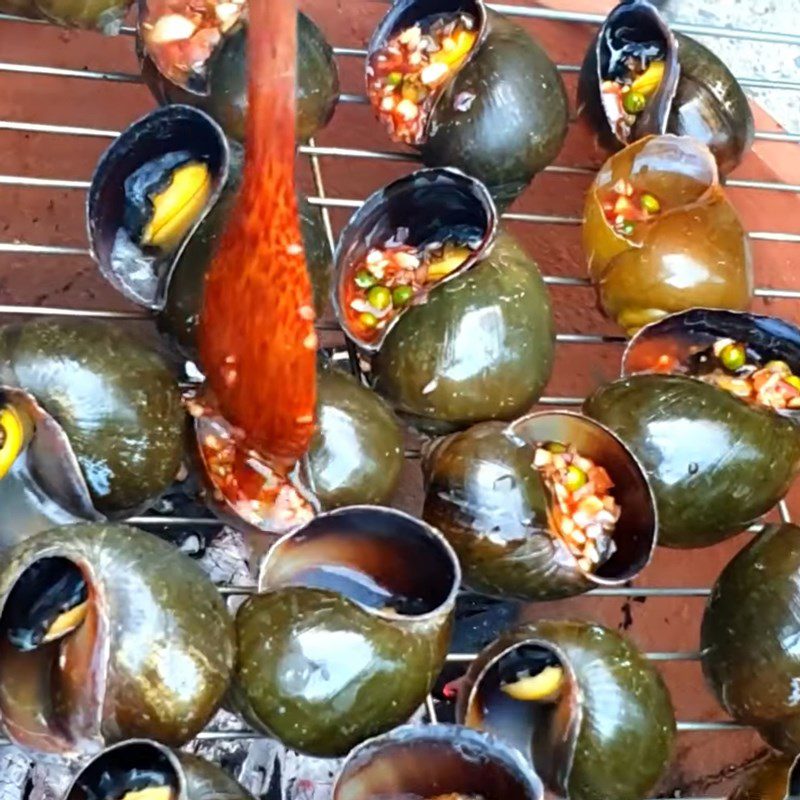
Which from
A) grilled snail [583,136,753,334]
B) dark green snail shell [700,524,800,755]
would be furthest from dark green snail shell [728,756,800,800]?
grilled snail [583,136,753,334]

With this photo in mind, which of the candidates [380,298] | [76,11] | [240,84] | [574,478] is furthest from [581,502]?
[76,11]

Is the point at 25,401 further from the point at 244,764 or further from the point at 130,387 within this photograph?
the point at 244,764

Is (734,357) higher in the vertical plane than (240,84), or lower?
lower

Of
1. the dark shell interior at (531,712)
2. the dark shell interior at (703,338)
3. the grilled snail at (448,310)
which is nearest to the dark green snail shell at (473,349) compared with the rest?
the grilled snail at (448,310)

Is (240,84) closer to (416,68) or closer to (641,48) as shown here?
(416,68)

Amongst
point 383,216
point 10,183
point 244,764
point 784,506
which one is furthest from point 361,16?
point 244,764

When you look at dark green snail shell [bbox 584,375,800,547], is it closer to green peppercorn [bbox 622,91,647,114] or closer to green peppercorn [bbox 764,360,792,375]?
green peppercorn [bbox 764,360,792,375]

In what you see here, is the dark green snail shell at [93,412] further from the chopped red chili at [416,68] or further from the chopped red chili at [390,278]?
the chopped red chili at [416,68]
